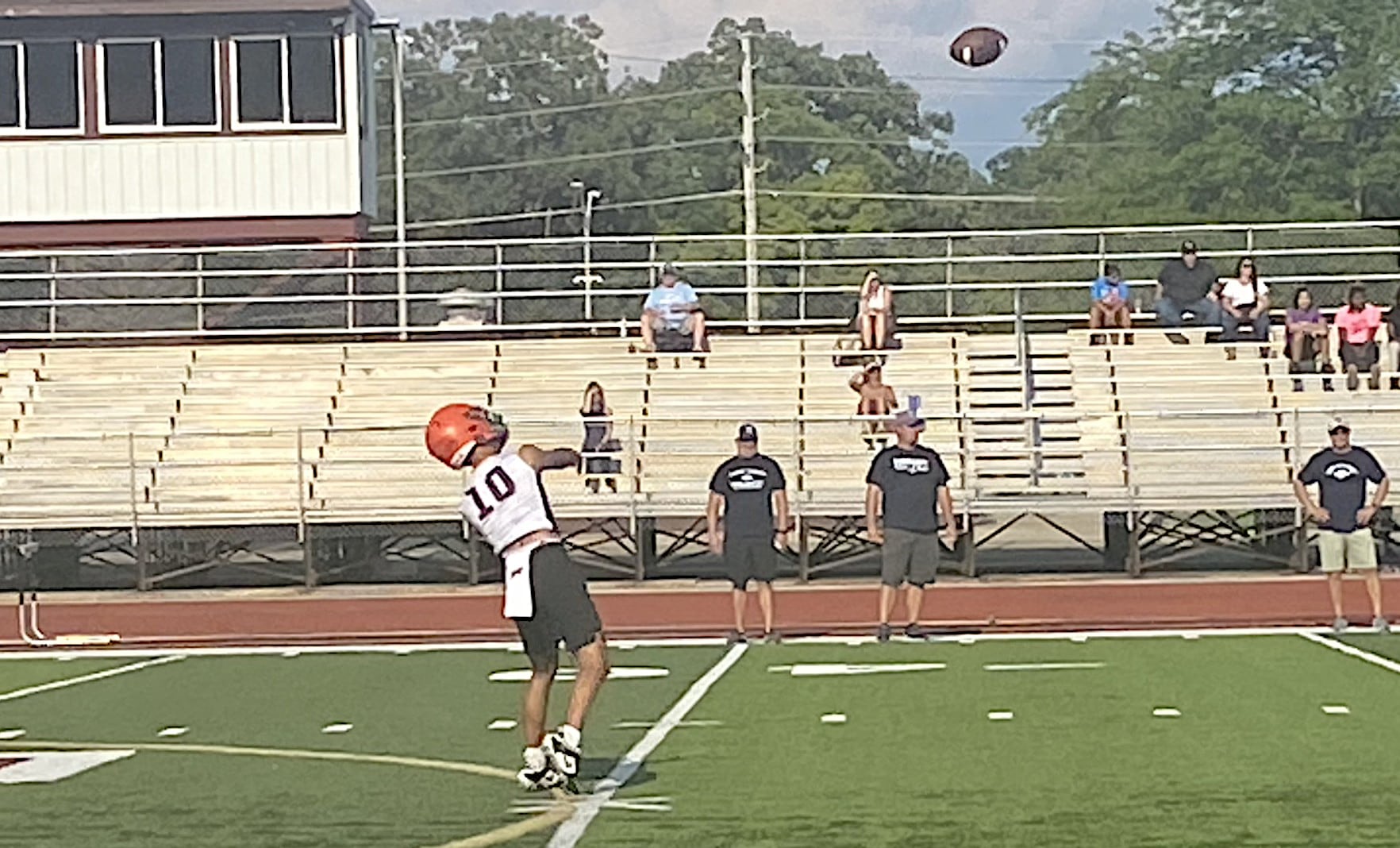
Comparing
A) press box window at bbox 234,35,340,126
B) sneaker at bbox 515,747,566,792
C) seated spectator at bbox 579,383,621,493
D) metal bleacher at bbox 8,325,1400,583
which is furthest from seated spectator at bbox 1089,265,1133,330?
sneaker at bbox 515,747,566,792

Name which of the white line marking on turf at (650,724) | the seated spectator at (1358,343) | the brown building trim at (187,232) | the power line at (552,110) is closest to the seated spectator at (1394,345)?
the seated spectator at (1358,343)

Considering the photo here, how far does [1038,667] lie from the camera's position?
1619 centimetres

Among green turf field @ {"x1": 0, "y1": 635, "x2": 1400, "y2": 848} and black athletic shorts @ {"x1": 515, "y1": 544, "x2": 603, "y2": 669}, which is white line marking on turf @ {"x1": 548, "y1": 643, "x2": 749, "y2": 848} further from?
black athletic shorts @ {"x1": 515, "y1": 544, "x2": 603, "y2": 669}

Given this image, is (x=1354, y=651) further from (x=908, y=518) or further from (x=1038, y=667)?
(x=908, y=518)

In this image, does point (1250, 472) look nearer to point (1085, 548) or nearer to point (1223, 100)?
point (1085, 548)

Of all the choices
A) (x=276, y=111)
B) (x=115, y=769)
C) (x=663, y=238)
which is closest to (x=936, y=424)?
(x=663, y=238)

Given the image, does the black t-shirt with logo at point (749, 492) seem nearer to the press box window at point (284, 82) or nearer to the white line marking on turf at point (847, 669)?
the white line marking on turf at point (847, 669)

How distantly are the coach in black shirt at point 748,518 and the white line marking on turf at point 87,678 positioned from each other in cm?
409

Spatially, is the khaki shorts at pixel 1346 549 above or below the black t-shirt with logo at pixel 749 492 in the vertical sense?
below

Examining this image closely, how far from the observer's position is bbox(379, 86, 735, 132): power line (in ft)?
339

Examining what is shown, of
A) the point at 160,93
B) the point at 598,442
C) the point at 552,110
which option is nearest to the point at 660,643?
the point at 598,442

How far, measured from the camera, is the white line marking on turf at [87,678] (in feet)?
53.3

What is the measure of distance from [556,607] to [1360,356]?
19970 millimetres

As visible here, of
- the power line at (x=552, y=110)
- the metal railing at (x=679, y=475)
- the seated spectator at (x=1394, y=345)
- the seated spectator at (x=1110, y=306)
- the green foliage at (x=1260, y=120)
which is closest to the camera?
the metal railing at (x=679, y=475)
